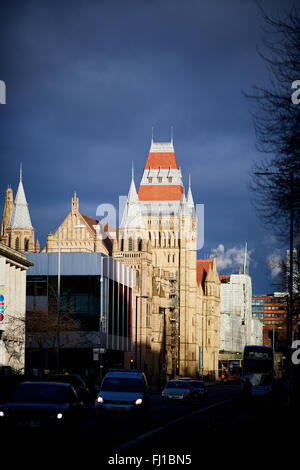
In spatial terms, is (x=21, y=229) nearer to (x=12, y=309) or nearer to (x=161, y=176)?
(x=161, y=176)

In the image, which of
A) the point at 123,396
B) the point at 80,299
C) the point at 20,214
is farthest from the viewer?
the point at 20,214

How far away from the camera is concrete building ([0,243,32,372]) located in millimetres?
62906

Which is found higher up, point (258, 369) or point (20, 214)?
point (20, 214)

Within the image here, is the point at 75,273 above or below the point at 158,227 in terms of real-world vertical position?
below

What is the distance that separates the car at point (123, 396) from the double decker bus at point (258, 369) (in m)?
32.2

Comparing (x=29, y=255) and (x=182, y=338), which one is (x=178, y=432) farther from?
(x=182, y=338)

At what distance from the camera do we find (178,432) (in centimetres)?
2291

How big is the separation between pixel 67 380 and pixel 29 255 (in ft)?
192

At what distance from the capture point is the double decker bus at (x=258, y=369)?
60.1m

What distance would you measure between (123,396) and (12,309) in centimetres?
4019

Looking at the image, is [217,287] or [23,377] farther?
[217,287]

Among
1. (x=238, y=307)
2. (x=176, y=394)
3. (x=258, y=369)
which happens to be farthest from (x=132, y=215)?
(x=176, y=394)

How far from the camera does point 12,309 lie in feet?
218
